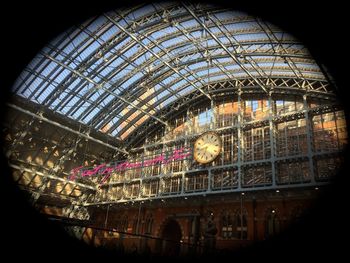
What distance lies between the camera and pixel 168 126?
33812mm

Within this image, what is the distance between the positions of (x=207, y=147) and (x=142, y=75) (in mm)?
10092

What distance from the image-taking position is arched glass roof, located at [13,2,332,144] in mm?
22109

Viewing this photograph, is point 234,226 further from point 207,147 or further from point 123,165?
point 123,165

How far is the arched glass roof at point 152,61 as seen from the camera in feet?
72.5

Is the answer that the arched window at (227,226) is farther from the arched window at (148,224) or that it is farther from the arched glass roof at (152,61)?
the arched glass roof at (152,61)

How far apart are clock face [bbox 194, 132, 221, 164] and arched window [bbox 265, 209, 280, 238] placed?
6.87 meters

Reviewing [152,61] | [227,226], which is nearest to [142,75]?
[152,61]

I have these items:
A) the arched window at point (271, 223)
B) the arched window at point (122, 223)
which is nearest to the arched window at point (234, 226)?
the arched window at point (271, 223)

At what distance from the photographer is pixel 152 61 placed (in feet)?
89.0

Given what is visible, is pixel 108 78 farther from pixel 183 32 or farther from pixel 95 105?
pixel 183 32

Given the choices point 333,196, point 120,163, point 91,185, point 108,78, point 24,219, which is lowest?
point 24,219

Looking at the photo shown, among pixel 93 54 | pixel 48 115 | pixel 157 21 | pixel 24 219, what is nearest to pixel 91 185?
pixel 48 115

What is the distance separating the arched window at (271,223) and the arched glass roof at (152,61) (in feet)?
35.4

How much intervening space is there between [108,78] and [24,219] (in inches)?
960
